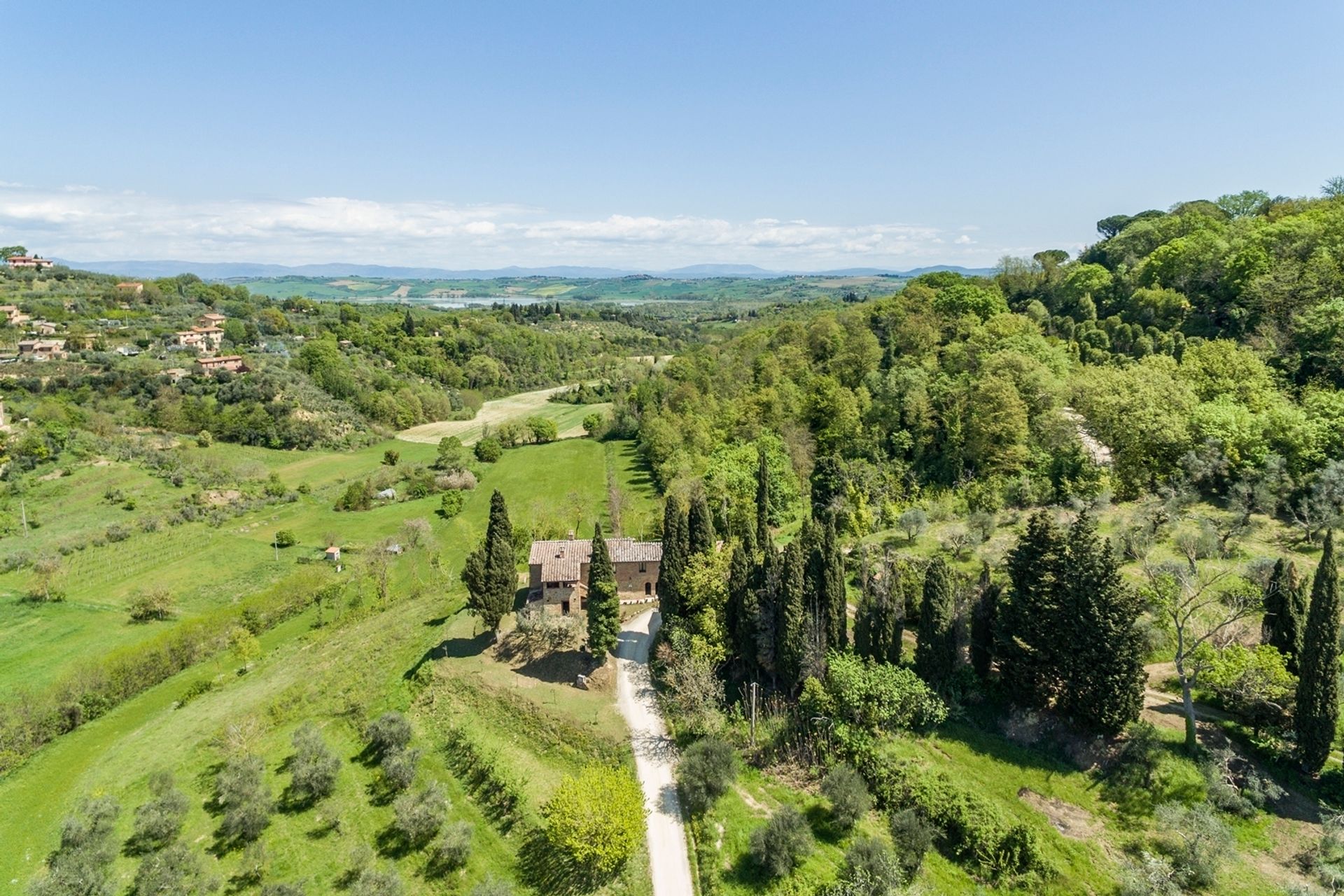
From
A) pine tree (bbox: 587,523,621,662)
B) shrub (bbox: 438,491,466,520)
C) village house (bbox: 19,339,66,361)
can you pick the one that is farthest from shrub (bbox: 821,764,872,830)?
village house (bbox: 19,339,66,361)

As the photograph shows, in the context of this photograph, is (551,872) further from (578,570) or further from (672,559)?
(578,570)

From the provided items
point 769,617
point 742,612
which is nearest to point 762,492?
point 742,612

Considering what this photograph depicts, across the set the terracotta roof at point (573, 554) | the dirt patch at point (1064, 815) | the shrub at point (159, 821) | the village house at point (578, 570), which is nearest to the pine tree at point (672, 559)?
the village house at point (578, 570)

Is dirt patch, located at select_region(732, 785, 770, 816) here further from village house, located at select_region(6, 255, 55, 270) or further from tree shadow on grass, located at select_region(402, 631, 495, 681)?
village house, located at select_region(6, 255, 55, 270)

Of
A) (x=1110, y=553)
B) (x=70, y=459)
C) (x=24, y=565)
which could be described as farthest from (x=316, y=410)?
(x=1110, y=553)

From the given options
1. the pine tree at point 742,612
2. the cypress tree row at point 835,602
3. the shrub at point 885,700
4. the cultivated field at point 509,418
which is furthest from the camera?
the cultivated field at point 509,418

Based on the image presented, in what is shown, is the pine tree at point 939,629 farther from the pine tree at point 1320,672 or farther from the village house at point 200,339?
the village house at point 200,339
